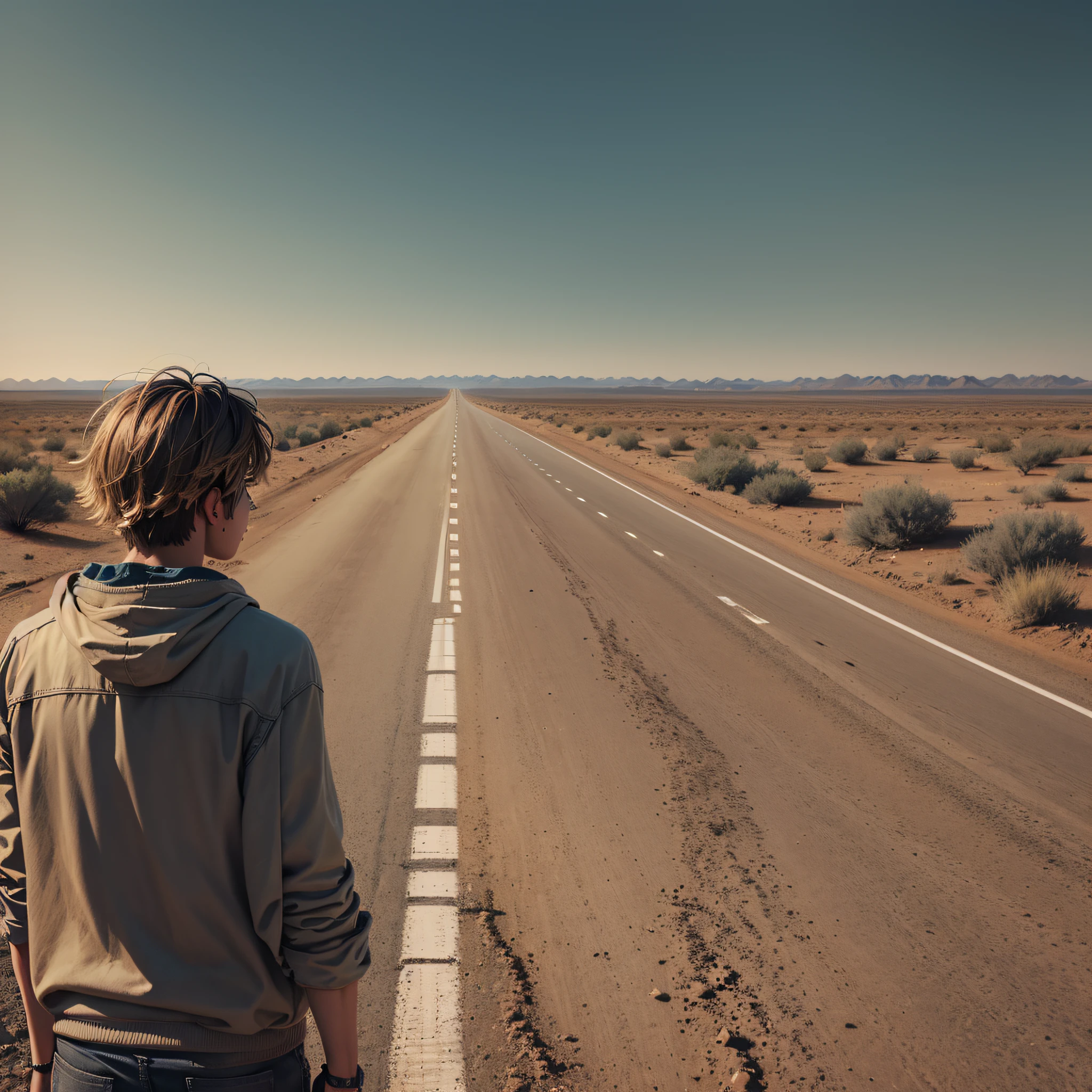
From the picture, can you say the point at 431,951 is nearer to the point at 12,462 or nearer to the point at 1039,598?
the point at 1039,598

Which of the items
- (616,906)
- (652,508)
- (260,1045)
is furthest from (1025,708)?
(652,508)

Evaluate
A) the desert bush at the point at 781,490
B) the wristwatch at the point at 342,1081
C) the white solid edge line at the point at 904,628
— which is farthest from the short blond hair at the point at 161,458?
the desert bush at the point at 781,490

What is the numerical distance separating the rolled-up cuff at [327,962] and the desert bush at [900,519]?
1322 centimetres

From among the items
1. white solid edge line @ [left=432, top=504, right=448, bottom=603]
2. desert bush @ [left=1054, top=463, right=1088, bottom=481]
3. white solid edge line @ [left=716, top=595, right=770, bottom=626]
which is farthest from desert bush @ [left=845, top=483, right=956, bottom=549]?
white solid edge line @ [left=432, top=504, right=448, bottom=603]

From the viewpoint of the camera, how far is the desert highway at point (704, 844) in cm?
281

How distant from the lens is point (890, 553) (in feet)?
41.4

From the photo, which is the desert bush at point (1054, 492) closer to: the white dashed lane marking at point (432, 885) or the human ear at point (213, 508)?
the white dashed lane marking at point (432, 885)

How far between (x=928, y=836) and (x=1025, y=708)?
114 inches

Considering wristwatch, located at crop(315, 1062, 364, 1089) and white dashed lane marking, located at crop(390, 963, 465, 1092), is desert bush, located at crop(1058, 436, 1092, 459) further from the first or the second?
wristwatch, located at crop(315, 1062, 364, 1089)

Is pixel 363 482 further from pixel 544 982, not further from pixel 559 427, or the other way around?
pixel 559 427

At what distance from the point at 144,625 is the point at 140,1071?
79cm

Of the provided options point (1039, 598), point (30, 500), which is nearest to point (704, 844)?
point (1039, 598)

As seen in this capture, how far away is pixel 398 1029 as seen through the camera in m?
2.79

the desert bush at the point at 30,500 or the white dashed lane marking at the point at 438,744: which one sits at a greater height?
the desert bush at the point at 30,500
